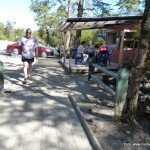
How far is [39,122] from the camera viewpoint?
23.3ft

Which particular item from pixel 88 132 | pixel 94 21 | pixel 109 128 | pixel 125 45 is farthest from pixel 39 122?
pixel 125 45

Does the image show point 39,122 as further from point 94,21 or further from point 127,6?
point 127,6

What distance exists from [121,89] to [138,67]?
2.87 ft

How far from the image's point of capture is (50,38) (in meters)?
61.6

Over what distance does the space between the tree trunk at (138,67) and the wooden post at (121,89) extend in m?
0.39

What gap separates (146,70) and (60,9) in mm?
31542

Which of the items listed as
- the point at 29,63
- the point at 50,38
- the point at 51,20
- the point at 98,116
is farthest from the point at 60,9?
the point at 98,116

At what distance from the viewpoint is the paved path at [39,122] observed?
5.83 metres

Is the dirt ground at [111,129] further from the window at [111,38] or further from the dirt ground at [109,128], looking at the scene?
the window at [111,38]

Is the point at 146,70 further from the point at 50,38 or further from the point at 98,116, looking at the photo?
the point at 50,38

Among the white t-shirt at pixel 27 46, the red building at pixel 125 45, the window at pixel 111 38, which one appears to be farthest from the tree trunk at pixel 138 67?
the window at pixel 111 38

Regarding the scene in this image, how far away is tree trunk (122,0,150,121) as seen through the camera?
6.77 m

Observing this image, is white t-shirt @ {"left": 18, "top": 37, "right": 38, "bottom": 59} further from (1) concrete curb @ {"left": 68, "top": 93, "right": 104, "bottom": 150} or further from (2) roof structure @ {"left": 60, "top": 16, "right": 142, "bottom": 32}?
(1) concrete curb @ {"left": 68, "top": 93, "right": 104, "bottom": 150}

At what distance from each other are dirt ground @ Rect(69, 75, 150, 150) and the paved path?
0.30 m
